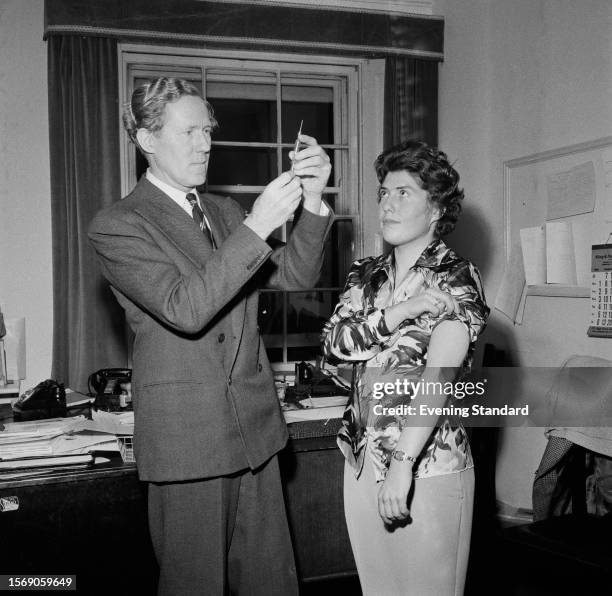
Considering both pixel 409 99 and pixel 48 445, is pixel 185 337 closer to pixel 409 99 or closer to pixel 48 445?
pixel 48 445

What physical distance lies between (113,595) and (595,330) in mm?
2150

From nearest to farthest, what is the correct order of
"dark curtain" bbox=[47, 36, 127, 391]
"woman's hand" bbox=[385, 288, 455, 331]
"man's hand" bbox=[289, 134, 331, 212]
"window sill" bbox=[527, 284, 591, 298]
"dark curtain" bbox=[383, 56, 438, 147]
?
"man's hand" bbox=[289, 134, 331, 212] < "woman's hand" bbox=[385, 288, 455, 331] < "window sill" bbox=[527, 284, 591, 298] < "dark curtain" bbox=[47, 36, 127, 391] < "dark curtain" bbox=[383, 56, 438, 147]

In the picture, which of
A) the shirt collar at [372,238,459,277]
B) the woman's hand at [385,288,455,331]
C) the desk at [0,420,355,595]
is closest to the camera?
the woman's hand at [385,288,455,331]

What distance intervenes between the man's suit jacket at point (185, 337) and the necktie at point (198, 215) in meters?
0.05

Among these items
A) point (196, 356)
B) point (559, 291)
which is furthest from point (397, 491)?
point (559, 291)

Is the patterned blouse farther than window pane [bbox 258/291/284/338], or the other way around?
window pane [bbox 258/291/284/338]

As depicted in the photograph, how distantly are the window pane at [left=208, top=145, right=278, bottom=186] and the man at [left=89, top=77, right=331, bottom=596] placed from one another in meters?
2.30

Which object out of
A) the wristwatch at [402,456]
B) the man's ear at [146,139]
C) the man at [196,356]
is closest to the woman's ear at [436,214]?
the man at [196,356]

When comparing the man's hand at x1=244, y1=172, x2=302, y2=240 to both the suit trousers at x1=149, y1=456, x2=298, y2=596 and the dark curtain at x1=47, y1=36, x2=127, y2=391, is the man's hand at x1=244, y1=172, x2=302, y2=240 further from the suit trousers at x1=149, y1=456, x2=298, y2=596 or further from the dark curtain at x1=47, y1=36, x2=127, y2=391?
the dark curtain at x1=47, y1=36, x2=127, y2=391

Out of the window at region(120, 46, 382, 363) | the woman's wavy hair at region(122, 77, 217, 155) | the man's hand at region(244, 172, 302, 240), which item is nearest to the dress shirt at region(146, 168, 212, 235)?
the woman's wavy hair at region(122, 77, 217, 155)

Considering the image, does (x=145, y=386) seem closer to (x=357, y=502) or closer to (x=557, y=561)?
(x=357, y=502)

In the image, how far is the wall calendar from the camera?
9.52 feet

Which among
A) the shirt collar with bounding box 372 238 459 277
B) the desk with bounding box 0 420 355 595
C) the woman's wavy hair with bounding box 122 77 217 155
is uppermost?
the woman's wavy hair with bounding box 122 77 217 155

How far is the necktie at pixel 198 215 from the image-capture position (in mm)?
1643
